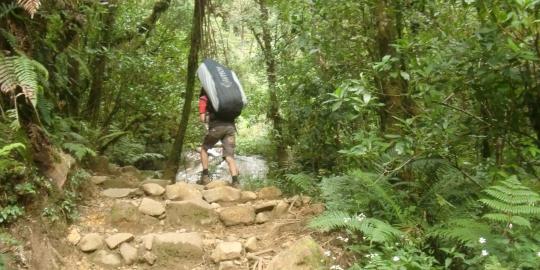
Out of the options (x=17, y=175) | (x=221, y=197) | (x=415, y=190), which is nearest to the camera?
(x=17, y=175)

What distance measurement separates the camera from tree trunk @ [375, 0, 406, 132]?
4.69 metres

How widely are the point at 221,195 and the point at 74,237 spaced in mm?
1839

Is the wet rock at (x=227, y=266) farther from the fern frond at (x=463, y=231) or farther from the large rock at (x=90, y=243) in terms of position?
the fern frond at (x=463, y=231)

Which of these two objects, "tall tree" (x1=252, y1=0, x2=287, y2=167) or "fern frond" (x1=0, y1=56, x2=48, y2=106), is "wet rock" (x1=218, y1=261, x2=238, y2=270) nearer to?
"fern frond" (x1=0, y1=56, x2=48, y2=106)

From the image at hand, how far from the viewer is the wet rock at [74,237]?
14.5 ft

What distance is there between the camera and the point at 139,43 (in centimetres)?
893

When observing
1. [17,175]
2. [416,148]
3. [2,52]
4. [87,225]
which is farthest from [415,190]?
[2,52]

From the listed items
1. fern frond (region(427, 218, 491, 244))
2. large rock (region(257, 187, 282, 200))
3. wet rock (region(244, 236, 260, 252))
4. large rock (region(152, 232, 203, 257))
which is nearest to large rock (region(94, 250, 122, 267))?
large rock (region(152, 232, 203, 257))

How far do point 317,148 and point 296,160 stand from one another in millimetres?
836

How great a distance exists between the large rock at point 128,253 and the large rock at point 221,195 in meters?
1.43

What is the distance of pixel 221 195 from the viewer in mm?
5852

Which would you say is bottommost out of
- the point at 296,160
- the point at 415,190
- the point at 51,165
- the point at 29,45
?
the point at 296,160

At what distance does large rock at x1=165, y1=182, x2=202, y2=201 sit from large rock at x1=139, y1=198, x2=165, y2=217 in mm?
461

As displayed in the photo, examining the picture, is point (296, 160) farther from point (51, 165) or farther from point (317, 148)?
point (51, 165)
